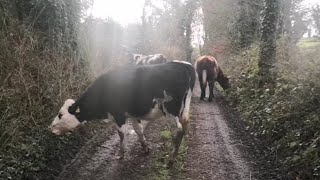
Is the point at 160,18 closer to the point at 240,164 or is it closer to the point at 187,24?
the point at 187,24

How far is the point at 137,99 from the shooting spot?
7055 mm

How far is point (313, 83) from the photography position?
25.0ft

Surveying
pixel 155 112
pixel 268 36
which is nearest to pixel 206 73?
pixel 268 36

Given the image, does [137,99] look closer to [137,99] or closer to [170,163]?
[137,99]

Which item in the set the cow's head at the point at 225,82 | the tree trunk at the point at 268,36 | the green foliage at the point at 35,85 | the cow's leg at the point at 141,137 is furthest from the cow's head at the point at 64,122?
the cow's head at the point at 225,82

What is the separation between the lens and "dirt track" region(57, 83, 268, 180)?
6.41m

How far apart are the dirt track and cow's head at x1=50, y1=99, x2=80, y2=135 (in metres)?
0.64

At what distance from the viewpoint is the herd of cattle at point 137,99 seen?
22.8 feet

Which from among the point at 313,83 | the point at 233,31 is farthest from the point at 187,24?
the point at 313,83

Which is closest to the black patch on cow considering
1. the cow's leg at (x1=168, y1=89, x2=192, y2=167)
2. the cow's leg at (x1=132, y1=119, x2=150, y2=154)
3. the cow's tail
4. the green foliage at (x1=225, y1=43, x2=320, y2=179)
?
the cow's leg at (x1=168, y1=89, x2=192, y2=167)

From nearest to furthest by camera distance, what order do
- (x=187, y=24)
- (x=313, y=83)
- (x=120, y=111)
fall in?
1. (x=120, y=111)
2. (x=313, y=83)
3. (x=187, y=24)

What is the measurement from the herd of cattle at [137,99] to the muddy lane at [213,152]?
58cm

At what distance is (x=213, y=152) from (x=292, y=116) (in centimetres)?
182

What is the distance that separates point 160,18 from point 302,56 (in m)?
25.1
